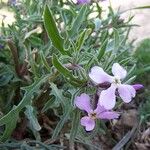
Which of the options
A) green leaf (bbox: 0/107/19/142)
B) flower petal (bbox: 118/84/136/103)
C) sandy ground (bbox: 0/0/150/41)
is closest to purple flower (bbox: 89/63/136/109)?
flower petal (bbox: 118/84/136/103)

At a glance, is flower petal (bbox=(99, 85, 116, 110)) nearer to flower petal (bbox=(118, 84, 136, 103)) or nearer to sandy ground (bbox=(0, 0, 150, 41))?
flower petal (bbox=(118, 84, 136, 103))

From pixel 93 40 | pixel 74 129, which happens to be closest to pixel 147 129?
pixel 93 40

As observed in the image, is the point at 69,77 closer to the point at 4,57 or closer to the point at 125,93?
the point at 125,93

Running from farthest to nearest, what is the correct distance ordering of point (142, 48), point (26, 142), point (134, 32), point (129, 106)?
point (134, 32)
point (142, 48)
point (129, 106)
point (26, 142)

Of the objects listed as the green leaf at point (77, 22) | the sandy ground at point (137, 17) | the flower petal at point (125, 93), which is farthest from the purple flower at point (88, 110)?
the sandy ground at point (137, 17)

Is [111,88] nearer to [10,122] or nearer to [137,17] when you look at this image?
[10,122]

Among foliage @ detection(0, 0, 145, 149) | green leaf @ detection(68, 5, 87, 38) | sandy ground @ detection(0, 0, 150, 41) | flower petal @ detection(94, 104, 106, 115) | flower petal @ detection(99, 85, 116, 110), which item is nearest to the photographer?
flower petal @ detection(99, 85, 116, 110)
